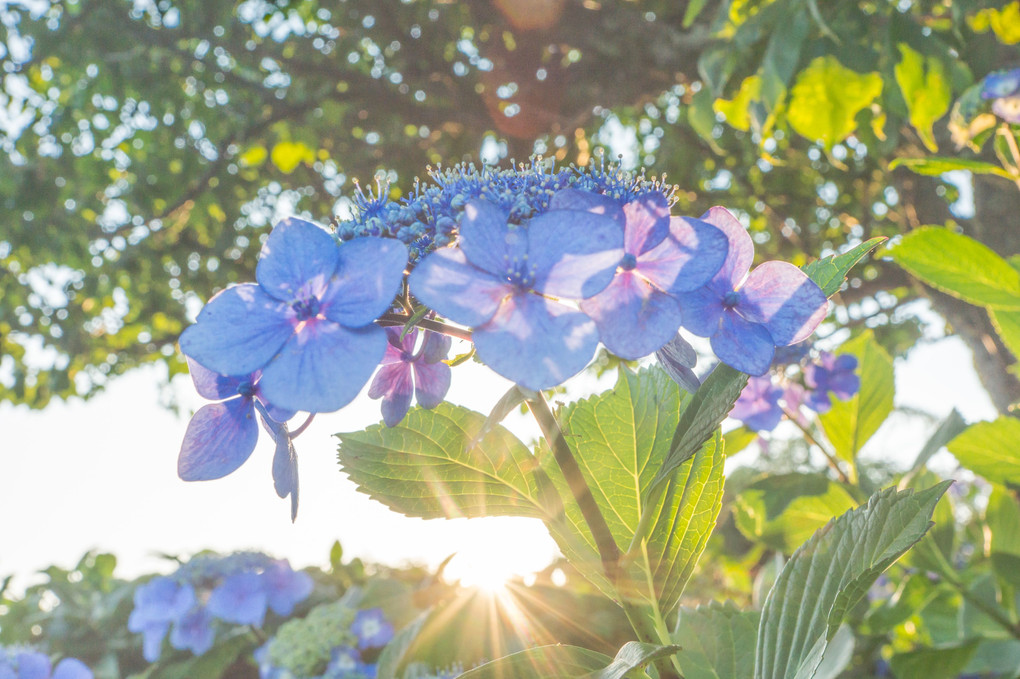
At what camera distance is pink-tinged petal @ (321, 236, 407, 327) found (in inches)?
19.3

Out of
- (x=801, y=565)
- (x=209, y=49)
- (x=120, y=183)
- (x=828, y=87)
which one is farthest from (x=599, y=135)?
(x=801, y=565)

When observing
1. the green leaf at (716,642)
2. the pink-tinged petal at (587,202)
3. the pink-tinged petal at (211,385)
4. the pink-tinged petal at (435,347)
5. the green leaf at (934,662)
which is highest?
the pink-tinged petal at (587,202)

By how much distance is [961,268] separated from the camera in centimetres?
117

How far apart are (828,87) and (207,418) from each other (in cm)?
218

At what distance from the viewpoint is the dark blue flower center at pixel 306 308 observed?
1.69 ft

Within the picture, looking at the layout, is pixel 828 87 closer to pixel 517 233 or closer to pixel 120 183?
pixel 517 233

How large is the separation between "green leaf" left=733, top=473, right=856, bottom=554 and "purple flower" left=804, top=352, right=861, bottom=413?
236mm

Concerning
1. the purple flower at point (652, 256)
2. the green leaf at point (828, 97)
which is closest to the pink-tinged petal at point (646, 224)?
the purple flower at point (652, 256)

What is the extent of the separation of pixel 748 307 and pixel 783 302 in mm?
28

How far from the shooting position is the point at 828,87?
215 cm

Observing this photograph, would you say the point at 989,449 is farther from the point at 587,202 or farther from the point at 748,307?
the point at 587,202

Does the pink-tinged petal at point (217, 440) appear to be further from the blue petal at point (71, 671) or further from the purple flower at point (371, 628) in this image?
the purple flower at point (371, 628)

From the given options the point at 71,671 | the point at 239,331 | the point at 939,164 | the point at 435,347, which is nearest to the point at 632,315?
the point at 435,347

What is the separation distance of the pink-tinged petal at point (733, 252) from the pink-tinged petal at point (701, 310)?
0.06 feet
